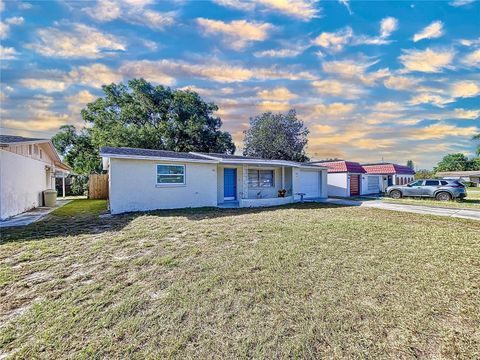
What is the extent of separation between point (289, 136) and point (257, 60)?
19743 millimetres

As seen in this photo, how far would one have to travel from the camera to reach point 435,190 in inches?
669

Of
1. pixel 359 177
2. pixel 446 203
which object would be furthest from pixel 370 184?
pixel 446 203

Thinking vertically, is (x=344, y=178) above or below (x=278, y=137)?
below

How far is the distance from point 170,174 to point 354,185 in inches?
726

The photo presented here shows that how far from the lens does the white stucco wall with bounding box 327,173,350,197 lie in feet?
71.1

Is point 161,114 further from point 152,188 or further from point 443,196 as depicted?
point 443,196

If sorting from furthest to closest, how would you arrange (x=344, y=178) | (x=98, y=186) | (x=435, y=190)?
1. (x=344, y=178)
2. (x=98, y=186)
3. (x=435, y=190)

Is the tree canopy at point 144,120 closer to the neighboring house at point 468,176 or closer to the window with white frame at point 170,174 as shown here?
the window with white frame at point 170,174

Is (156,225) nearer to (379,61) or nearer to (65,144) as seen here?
(379,61)

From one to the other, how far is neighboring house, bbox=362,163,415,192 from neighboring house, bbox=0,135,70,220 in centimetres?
2711

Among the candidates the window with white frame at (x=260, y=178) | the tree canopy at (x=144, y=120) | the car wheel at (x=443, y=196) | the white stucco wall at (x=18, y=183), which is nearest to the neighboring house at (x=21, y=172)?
the white stucco wall at (x=18, y=183)

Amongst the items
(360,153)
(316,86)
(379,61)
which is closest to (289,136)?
(360,153)

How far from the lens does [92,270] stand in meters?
4.34

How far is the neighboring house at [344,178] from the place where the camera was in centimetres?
2172
